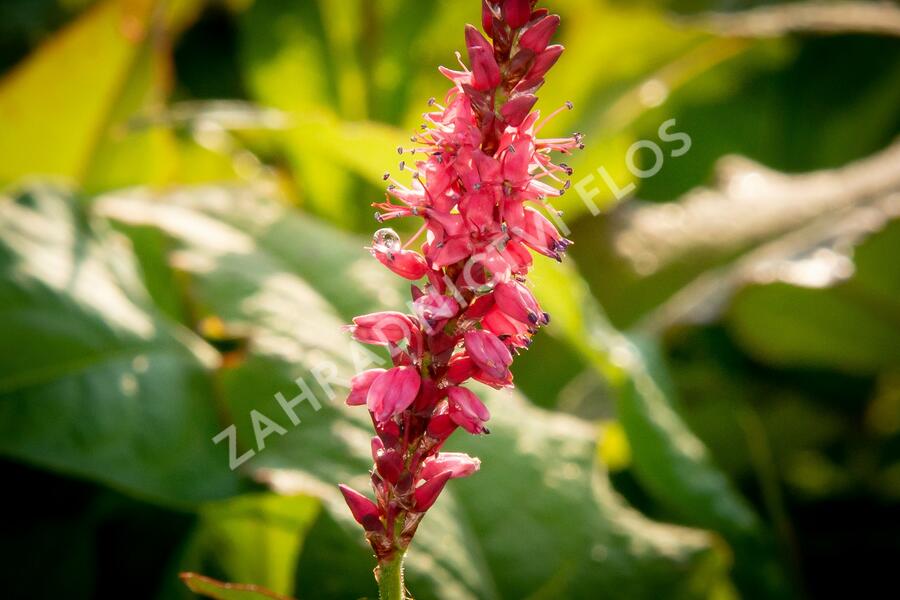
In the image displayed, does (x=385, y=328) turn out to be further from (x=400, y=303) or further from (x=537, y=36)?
(x=400, y=303)

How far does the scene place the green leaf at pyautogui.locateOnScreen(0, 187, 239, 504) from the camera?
22.5 inches

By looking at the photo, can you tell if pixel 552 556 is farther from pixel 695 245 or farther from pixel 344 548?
pixel 695 245

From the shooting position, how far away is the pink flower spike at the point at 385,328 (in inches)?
12.2

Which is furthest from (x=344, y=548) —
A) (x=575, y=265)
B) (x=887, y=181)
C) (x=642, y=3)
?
(x=642, y=3)

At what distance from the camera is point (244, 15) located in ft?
3.50

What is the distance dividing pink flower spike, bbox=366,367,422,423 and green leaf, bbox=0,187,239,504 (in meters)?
0.33

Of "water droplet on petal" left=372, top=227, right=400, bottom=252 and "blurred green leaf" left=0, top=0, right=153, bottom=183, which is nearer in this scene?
"water droplet on petal" left=372, top=227, right=400, bottom=252

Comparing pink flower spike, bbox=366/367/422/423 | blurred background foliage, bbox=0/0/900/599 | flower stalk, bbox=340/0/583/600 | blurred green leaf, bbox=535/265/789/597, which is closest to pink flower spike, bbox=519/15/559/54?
flower stalk, bbox=340/0/583/600

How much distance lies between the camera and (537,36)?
0.95ft

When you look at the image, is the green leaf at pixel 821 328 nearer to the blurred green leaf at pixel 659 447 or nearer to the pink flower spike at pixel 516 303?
the blurred green leaf at pixel 659 447

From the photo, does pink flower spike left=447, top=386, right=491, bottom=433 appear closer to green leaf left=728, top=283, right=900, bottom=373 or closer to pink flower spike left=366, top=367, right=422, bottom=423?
pink flower spike left=366, top=367, right=422, bottom=423

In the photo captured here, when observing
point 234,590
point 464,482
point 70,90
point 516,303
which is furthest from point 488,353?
point 70,90

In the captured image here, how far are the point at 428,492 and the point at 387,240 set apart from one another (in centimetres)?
9

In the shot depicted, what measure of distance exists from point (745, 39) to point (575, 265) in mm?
A: 294
